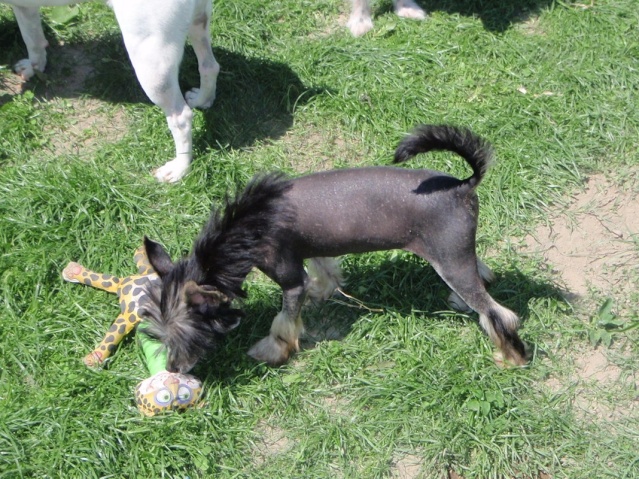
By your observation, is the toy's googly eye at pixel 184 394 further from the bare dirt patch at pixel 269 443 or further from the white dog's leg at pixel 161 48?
the white dog's leg at pixel 161 48

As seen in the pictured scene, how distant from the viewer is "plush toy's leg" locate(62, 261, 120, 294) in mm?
4254

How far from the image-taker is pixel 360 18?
5977 mm

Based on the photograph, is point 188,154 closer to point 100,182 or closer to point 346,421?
point 100,182

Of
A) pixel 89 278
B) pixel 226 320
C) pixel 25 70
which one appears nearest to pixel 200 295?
pixel 226 320

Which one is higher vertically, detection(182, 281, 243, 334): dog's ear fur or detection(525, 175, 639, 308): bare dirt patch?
detection(182, 281, 243, 334): dog's ear fur

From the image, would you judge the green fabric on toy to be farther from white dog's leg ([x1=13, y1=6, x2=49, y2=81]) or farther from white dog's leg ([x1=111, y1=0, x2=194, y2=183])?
white dog's leg ([x1=13, y1=6, x2=49, y2=81])

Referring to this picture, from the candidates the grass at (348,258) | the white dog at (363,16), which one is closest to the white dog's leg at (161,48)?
the grass at (348,258)

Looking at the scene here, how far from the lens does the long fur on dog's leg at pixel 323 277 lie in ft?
14.0

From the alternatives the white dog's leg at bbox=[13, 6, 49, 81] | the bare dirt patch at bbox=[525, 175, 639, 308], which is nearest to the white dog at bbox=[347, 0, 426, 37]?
the bare dirt patch at bbox=[525, 175, 639, 308]

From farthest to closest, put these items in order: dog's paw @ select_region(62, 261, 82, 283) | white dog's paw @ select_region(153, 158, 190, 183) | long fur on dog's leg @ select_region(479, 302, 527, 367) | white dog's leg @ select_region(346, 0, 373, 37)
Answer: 1. white dog's leg @ select_region(346, 0, 373, 37)
2. white dog's paw @ select_region(153, 158, 190, 183)
3. dog's paw @ select_region(62, 261, 82, 283)
4. long fur on dog's leg @ select_region(479, 302, 527, 367)

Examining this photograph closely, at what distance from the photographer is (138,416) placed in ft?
12.4

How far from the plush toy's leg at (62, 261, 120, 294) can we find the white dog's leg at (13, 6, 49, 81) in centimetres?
187

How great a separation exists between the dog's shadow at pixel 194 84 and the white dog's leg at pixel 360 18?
67 cm

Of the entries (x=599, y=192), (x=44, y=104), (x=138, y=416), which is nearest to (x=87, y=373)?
(x=138, y=416)
